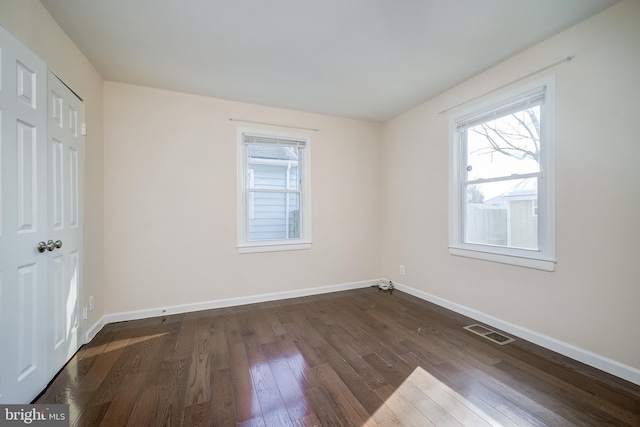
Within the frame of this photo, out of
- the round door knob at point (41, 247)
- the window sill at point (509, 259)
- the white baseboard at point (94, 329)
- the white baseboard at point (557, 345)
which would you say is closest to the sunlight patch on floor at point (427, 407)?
the white baseboard at point (557, 345)

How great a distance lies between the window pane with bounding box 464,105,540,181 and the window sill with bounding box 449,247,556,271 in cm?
81

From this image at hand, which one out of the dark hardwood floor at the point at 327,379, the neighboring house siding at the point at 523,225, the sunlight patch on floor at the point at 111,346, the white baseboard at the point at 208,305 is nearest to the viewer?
the dark hardwood floor at the point at 327,379

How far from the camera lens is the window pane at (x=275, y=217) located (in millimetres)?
3479

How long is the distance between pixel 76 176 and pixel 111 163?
0.68 metres

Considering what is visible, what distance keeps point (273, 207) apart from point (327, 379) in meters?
2.30

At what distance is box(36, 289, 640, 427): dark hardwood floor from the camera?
57.9 inches

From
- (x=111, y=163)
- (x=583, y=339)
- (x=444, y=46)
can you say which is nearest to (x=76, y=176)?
(x=111, y=163)

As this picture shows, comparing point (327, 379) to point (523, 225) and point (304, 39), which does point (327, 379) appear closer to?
point (523, 225)

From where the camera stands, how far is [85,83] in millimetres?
2334

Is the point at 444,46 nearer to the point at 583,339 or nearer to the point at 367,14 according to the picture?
the point at 367,14

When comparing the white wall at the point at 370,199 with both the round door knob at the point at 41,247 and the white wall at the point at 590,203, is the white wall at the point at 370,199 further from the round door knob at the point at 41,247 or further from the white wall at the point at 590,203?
the round door knob at the point at 41,247

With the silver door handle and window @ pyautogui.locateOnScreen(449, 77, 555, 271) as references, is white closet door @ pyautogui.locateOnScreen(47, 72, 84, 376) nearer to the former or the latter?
the silver door handle

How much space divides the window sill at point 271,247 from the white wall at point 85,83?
143 centimetres

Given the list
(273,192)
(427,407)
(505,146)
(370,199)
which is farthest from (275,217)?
(505,146)
